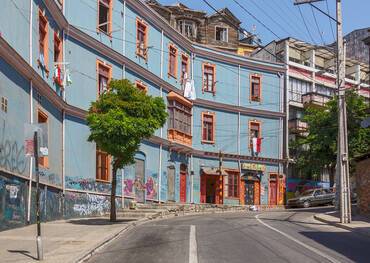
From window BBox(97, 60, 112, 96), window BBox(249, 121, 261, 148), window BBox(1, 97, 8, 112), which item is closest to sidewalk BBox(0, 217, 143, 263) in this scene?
window BBox(1, 97, 8, 112)

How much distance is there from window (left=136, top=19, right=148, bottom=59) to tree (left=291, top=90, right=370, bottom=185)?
1534cm

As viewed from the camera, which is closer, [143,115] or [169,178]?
[143,115]

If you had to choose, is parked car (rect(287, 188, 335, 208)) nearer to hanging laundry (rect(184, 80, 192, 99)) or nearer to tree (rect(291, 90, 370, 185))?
tree (rect(291, 90, 370, 185))

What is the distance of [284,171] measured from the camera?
1882 inches

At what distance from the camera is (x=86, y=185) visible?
93.8 feet

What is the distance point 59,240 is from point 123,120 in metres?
6.42

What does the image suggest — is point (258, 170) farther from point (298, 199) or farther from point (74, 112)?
point (74, 112)

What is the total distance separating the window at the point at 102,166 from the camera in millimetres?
30156

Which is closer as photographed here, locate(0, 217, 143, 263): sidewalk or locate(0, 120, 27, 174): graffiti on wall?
locate(0, 217, 143, 263): sidewalk

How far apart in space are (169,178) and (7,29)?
20945 millimetres

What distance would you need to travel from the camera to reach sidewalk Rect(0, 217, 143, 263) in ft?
43.1

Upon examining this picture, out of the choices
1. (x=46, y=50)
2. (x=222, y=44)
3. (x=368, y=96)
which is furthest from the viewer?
(x=368, y=96)

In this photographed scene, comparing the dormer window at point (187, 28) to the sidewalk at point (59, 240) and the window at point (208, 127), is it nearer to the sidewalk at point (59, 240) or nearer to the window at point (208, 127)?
the window at point (208, 127)

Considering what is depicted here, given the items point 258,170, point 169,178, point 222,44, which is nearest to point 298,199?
point 258,170
